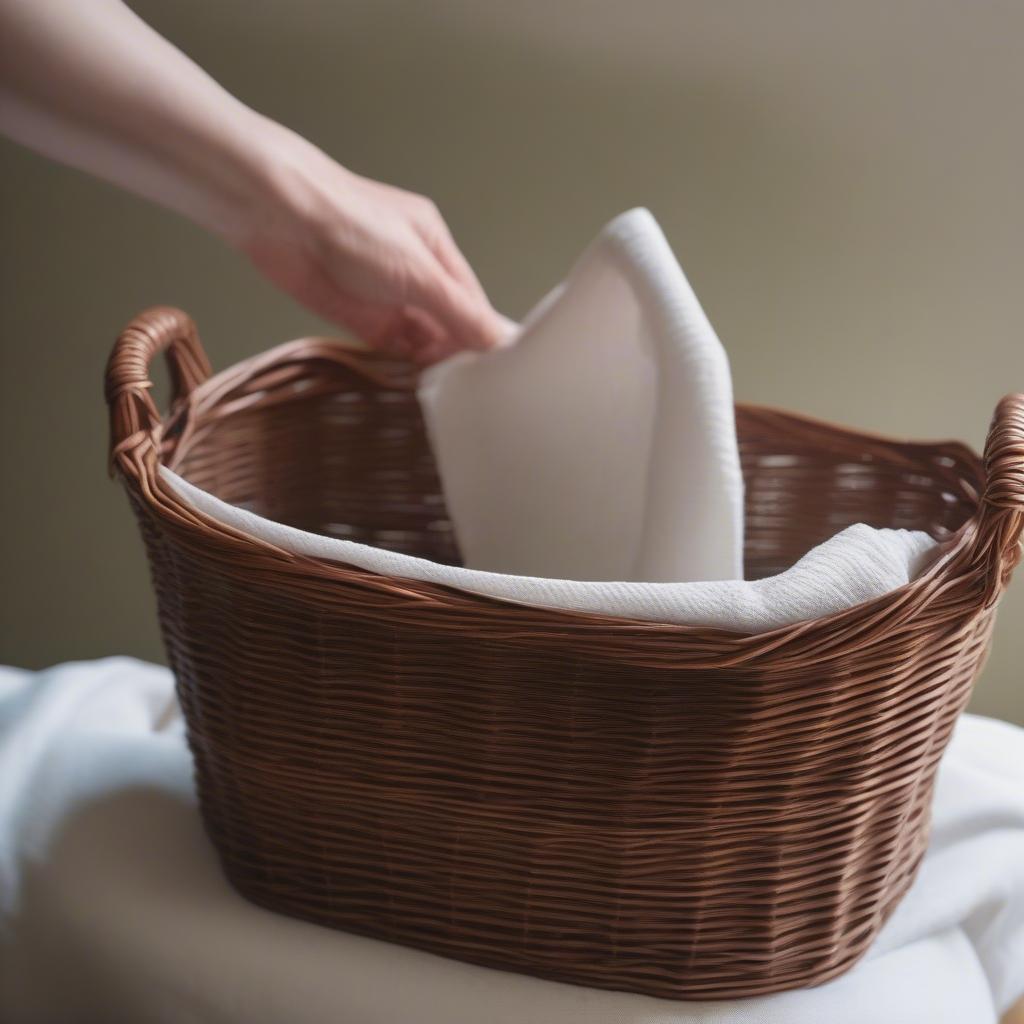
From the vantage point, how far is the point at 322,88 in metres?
1.00

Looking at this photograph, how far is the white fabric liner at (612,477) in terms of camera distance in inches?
18.5

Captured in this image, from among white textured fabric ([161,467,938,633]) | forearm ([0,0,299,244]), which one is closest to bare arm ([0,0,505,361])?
forearm ([0,0,299,244])

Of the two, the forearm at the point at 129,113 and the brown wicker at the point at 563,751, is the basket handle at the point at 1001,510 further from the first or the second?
the forearm at the point at 129,113

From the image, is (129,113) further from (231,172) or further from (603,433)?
(603,433)

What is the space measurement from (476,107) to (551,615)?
656 mm

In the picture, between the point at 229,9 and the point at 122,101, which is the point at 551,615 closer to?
the point at 122,101

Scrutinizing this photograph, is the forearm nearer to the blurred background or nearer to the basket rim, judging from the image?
the basket rim

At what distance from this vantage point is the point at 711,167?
955mm

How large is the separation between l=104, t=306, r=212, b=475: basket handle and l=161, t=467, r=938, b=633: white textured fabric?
0.43 feet

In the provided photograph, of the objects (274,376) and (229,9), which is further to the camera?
(229,9)

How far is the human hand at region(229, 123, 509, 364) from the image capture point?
72 centimetres

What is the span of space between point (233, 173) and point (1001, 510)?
19.1 inches

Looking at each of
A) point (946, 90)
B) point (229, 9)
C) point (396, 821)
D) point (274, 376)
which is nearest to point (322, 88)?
point (229, 9)

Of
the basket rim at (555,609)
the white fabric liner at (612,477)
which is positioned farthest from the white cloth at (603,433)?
the basket rim at (555,609)
